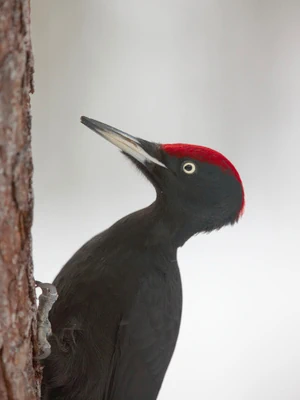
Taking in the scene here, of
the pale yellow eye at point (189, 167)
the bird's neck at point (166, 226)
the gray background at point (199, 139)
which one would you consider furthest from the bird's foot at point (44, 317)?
the gray background at point (199, 139)

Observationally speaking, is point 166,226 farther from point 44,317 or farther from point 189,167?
point 44,317

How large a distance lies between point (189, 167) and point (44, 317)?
0.54 m

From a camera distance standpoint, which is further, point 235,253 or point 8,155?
point 235,253

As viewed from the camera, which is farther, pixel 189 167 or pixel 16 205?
pixel 189 167

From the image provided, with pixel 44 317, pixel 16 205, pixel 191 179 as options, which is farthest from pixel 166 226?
pixel 16 205

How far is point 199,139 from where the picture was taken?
9.37 ft

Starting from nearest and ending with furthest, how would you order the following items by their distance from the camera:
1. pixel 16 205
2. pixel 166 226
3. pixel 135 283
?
pixel 16 205 < pixel 135 283 < pixel 166 226

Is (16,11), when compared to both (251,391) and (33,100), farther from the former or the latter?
(251,391)

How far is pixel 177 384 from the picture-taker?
2.73 m

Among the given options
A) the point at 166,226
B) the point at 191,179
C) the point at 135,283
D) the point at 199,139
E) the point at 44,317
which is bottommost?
the point at 44,317

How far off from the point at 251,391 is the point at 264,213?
823 millimetres

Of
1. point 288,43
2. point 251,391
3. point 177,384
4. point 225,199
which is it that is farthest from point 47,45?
point 251,391

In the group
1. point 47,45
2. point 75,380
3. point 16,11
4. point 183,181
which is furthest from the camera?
point 47,45

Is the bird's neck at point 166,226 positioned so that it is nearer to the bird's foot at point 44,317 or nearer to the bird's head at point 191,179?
the bird's head at point 191,179
